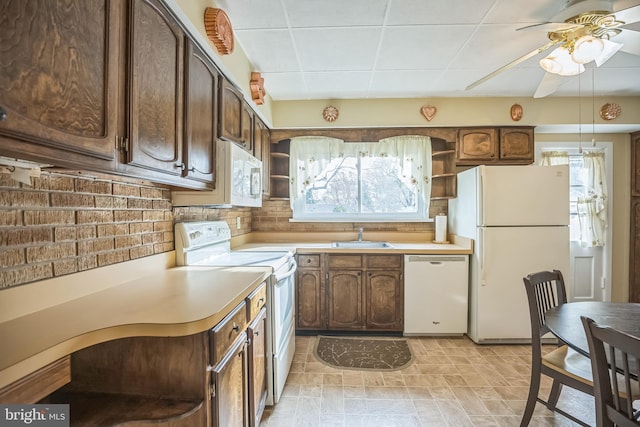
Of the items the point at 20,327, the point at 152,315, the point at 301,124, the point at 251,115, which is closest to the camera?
the point at 20,327

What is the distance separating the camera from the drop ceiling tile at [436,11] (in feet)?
5.70

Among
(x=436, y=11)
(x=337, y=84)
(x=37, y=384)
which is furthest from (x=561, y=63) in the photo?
(x=37, y=384)

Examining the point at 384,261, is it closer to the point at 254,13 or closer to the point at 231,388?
the point at 231,388

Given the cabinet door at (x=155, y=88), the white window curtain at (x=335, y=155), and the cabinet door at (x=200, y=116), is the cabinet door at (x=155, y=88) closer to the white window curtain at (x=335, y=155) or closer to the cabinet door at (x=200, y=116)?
the cabinet door at (x=200, y=116)

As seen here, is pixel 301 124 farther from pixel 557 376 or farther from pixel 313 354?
pixel 557 376

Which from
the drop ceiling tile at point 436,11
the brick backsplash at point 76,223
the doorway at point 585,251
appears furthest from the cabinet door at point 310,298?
the doorway at point 585,251

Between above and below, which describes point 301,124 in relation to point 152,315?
above

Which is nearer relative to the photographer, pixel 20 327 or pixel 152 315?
pixel 20 327

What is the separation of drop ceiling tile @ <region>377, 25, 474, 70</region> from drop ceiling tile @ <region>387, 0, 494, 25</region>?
0.21 feet

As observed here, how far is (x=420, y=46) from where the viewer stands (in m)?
2.19

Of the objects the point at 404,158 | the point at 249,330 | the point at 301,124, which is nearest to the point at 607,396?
the point at 249,330

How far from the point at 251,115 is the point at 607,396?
2682mm

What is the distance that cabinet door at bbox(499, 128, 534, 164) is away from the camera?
3.16m

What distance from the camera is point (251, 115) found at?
2.60m
